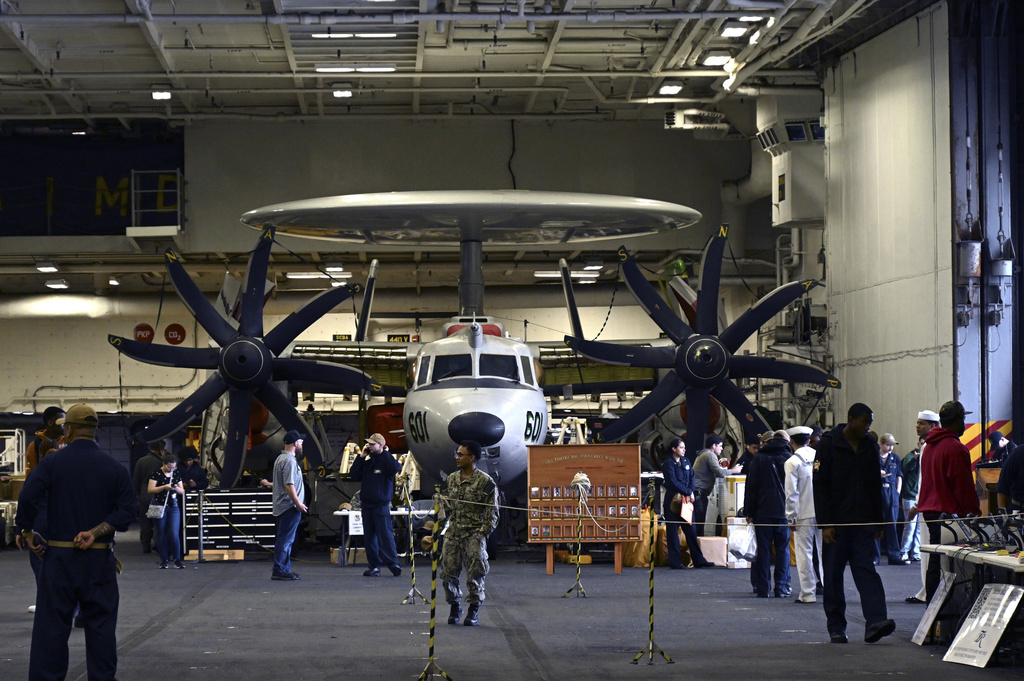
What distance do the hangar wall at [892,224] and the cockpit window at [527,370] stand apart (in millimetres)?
6134

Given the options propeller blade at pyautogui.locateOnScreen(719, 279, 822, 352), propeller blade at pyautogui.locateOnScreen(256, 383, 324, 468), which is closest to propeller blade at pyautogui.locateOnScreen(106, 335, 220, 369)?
propeller blade at pyautogui.locateOnScreen(256, 383, 324, 468)

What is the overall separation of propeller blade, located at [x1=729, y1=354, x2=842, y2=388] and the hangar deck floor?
12.6 ft

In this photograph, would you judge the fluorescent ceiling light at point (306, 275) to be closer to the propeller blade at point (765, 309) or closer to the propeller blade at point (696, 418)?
the propeller blade at point (696, 418)

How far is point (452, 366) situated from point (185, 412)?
4.34 meters

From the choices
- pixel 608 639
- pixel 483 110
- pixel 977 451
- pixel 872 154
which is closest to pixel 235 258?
pixel 483 110

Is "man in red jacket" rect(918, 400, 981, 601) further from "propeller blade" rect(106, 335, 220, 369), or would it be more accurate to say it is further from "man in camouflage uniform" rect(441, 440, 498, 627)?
"propeller blade" rect(106, 335, 220, 369)

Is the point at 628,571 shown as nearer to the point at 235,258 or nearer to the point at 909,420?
the point at 909,420

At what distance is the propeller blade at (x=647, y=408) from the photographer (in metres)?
17.5

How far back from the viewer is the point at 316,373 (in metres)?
17.7

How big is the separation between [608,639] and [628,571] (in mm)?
5779

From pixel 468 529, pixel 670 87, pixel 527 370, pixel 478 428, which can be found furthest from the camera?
pixel 670 87

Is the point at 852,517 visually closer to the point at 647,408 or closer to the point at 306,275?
the point at 647,408

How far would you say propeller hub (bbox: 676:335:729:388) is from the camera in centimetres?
1756

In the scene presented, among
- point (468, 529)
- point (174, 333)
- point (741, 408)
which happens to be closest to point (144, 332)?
point (174, 333)
